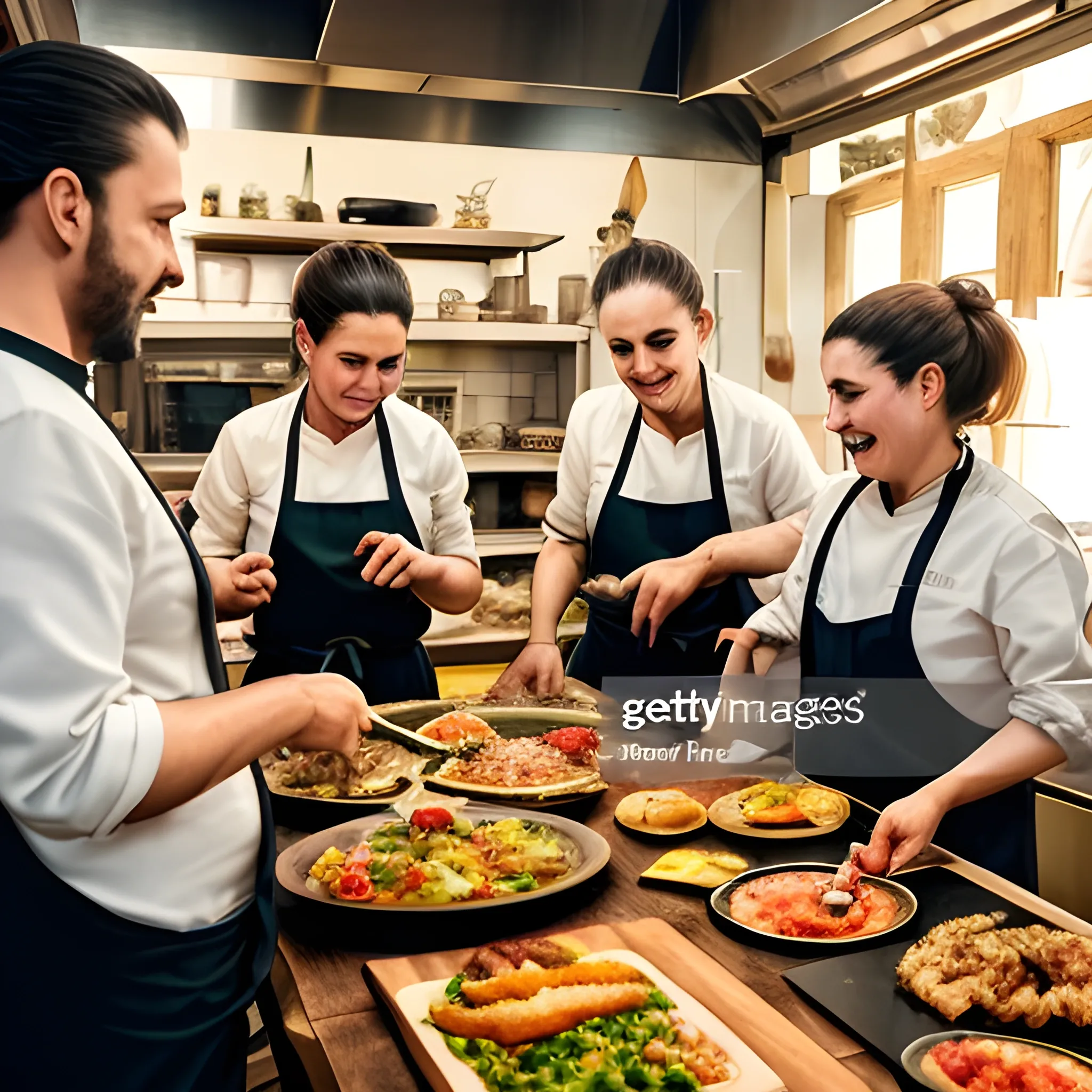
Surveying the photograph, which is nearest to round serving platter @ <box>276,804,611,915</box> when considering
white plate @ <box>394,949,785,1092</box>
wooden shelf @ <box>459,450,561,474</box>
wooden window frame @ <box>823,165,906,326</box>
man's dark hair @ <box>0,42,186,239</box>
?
white plate @ <box>394,949,785,1092</box>

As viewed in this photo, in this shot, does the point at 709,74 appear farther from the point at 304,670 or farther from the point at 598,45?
the point at 304,670

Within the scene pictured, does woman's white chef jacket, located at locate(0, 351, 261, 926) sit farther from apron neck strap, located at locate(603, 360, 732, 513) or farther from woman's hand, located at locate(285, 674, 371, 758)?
apron neck strap, located at locate(603, 360, 732, 513)

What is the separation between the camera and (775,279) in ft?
5.98

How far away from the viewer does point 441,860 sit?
1.31 metres

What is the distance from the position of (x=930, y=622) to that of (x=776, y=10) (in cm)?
103

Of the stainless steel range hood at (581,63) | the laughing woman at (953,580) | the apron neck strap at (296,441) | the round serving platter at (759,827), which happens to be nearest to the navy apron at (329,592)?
the apron neck strap at (296,441)

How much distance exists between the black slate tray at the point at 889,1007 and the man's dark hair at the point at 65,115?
1.09 metres

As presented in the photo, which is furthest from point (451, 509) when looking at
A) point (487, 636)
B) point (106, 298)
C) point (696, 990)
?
point (696, 990)

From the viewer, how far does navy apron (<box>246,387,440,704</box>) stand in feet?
5.82

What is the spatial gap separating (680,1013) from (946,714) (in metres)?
0.72

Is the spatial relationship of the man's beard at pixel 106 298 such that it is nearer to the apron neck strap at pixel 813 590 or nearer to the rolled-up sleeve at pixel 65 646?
the rolled-up sleeve at pixel 65 646

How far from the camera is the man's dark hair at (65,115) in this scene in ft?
3.12

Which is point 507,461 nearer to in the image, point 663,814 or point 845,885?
point 663,814

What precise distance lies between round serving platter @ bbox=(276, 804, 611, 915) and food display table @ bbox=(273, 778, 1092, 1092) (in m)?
0.03
